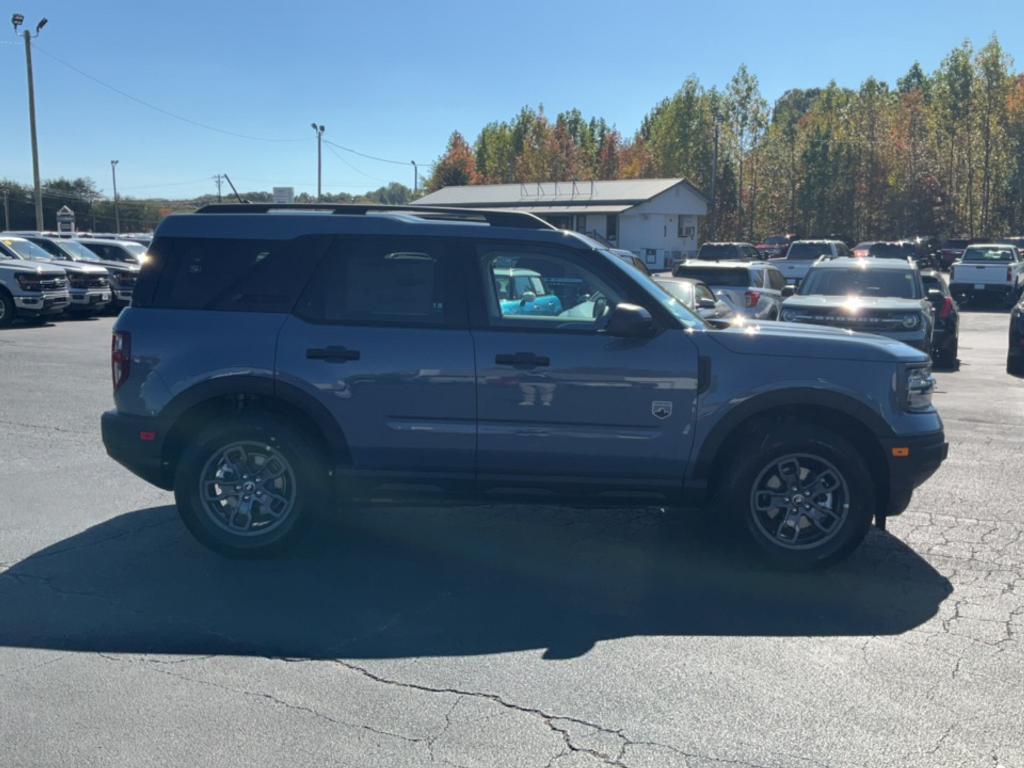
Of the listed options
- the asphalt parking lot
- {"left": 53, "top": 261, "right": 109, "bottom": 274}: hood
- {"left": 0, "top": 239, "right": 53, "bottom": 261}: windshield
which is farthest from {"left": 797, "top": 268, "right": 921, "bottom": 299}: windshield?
{"left": 0, "top": 239, "right": 53, "bottom": 261}: windshield

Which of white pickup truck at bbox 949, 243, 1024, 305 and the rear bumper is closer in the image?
the rear bumper

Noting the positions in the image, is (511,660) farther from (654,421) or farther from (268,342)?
(268,342)

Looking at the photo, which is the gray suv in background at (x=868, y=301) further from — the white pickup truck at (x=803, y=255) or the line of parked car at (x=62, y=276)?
the white pickup truck at (x=803, y=255)

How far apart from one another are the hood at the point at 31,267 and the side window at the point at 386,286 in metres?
17.3

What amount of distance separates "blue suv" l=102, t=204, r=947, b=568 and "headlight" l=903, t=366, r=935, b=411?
0.7 inches

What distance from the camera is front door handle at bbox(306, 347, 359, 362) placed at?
602 cm

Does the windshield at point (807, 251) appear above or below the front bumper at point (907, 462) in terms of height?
above

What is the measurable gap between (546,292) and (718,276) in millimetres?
11743

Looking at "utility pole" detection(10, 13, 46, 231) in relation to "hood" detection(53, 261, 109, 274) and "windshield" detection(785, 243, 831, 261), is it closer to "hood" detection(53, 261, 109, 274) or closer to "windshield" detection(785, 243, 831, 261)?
"hood" detection(53, 261, 109, 274)

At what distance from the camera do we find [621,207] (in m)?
54.2

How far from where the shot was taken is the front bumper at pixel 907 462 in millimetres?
5945

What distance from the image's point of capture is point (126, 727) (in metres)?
4.05

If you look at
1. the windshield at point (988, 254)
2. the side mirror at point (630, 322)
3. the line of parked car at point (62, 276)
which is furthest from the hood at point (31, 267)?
the windshield at point (988, 254)

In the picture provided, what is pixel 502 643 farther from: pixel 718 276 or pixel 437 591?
Answer: pixel 718 276
